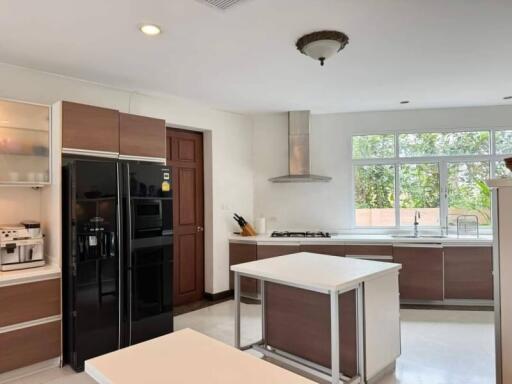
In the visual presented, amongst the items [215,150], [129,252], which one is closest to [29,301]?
[129,252]

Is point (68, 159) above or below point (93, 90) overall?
below

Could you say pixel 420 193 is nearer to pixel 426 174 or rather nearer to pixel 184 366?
pixel 426 174

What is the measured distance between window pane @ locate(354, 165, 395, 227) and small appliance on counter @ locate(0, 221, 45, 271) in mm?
4145

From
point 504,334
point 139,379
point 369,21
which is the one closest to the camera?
point 139,379

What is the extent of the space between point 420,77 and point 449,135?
1.87 metres

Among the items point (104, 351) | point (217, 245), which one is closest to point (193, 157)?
point (217, 245)

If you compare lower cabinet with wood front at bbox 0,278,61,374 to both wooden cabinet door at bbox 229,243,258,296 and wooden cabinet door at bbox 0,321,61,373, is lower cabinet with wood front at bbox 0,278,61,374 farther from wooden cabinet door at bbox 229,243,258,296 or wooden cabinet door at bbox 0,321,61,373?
wooden cabinet door at bbox 229,243,258,296

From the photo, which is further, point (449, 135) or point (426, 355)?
point (449, 135)

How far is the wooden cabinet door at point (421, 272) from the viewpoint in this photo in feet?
14.7

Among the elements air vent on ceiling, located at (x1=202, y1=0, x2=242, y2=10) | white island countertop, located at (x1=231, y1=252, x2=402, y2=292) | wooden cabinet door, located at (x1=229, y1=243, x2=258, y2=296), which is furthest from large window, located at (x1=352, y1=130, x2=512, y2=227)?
air vent on ceiling, located at (x1=202, y1=0, x2=242, y2=10)

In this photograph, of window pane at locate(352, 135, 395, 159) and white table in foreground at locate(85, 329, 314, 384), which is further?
window pane at locate(352, 135, 395, 159)

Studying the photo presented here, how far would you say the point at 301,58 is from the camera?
315 cm

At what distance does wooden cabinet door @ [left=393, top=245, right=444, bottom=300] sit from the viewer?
4.48 meters

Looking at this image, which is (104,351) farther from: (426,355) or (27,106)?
(426,355)
